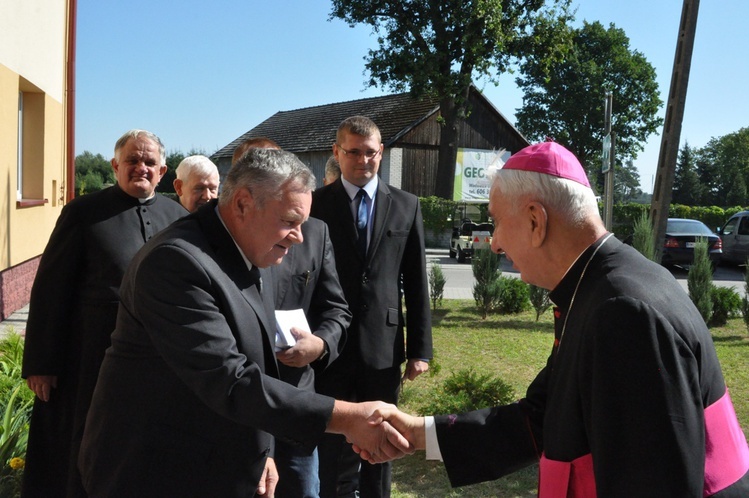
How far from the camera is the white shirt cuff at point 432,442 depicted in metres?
2.56

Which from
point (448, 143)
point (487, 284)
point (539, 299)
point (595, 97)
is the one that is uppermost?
point (595, 97)

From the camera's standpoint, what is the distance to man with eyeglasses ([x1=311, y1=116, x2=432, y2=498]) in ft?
13.7

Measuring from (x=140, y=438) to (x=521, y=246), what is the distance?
1233 mm

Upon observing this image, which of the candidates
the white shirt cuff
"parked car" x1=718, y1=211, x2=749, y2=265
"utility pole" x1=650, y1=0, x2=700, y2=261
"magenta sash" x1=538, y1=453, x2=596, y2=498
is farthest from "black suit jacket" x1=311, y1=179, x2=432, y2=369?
"parked car" x1=718, y1=211, x2=749, y2=265

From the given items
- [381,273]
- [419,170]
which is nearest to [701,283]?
[381,273]

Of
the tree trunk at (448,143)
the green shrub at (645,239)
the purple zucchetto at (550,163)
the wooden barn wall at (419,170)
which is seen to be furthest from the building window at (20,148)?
the wooden barn wall at (419,170)

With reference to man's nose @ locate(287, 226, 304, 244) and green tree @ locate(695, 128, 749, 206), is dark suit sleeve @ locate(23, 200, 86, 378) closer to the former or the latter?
man's nose @ locate(287, 226, 304, 244)

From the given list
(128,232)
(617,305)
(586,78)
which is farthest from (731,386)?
(586,78)

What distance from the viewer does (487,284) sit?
1205 centimetres

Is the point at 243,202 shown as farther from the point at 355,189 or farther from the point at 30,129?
the point at 30,129

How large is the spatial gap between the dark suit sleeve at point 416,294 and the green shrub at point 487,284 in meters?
7.63

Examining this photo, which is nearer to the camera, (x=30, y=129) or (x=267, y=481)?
(x=267, y=481)

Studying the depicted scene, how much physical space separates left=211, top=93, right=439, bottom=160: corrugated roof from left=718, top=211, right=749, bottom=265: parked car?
1633 centimetres

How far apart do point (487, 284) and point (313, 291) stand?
337 inches
